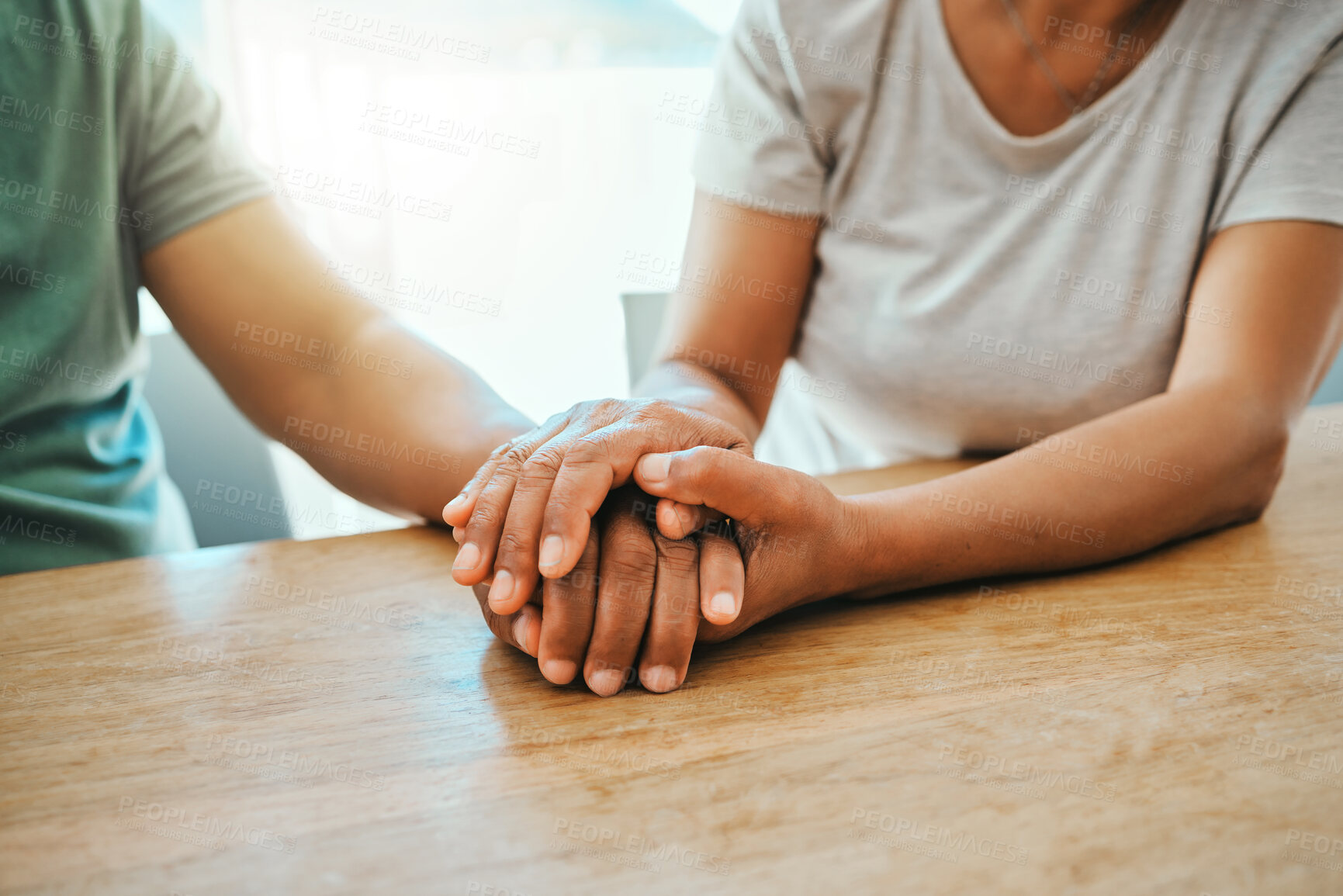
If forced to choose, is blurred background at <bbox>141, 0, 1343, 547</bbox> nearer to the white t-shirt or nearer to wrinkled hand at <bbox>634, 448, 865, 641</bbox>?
the white t-shirt

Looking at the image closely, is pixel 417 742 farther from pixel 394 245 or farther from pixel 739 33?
pixel 394 245

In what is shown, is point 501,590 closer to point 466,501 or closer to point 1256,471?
point 466,501

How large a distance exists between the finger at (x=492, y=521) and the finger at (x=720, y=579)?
117mm

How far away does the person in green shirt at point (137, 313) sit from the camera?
2.56ft

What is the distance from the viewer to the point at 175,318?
92 centimetres

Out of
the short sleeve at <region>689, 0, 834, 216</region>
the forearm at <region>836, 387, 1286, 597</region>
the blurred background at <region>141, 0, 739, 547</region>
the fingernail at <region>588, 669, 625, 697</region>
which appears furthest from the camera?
the blurred background at <region>141, 0, 739, 547</region>

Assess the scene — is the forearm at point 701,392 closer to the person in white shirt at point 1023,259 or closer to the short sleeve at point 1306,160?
the person in white shirt at point 1023,259

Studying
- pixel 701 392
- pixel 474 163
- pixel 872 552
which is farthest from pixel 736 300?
pixel 474 163

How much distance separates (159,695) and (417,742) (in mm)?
191

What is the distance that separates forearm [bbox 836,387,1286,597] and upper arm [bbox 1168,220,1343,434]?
0.02 meters

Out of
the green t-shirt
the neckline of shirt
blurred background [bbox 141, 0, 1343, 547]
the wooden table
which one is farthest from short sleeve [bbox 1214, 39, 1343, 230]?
blurred background [bbox 141, 0, 1343, 547]

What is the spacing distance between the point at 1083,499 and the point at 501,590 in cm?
47

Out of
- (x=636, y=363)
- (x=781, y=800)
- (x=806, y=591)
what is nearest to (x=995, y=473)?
(x=806, y=591)

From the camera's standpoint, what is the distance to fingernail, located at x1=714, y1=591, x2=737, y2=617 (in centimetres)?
52
